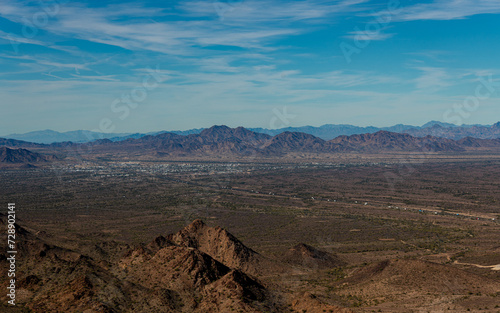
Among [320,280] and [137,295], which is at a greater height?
[137,295]

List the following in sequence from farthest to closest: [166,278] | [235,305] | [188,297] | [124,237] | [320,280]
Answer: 1. [124,237]
2. [320,280]
3. [166,278]
4. [188,297]
5. [235,305]

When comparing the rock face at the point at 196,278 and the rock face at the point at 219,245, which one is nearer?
the rock face at the point at 196,278

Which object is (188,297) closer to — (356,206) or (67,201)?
(356,206)

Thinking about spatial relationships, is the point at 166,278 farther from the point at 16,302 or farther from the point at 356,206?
the point at 356,206

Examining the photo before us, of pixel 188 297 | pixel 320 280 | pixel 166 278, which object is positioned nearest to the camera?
pixel 188 297

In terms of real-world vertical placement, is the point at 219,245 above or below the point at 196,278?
below

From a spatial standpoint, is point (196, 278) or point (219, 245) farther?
point (219, 245)

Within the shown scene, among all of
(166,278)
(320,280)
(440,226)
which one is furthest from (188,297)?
(440,226)

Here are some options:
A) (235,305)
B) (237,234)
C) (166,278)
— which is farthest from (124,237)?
(235,305)

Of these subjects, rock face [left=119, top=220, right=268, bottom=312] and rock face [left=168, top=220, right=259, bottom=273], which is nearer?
rock face [left=119, top=220, right=268, bottom=312]

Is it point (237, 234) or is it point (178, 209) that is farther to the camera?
point (178, 209)
